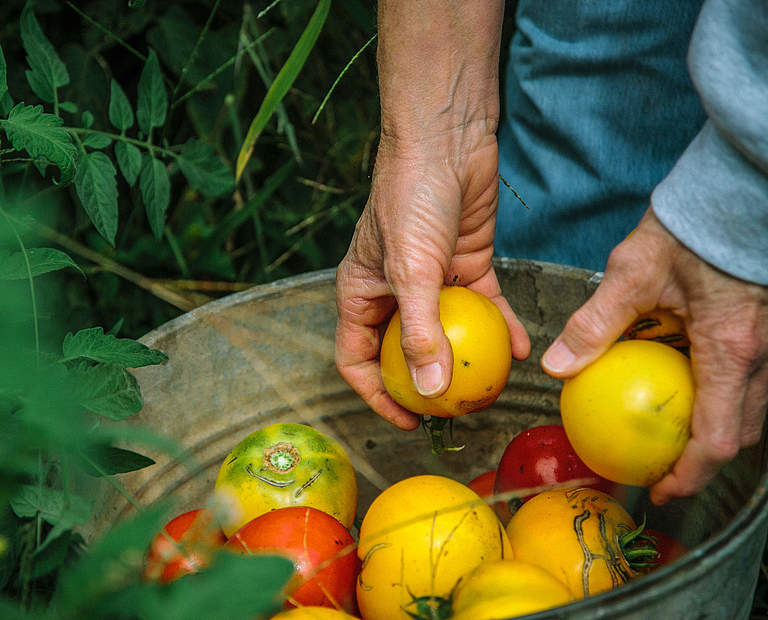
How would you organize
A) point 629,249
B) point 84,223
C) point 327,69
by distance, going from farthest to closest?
1. point 327,69
2. point 84,223
3. point 629,249

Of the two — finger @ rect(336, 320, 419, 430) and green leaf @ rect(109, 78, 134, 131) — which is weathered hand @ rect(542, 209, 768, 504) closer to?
finger @ rect(336, 320, 419, 430)

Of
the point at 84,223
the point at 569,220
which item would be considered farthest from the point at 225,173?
the point at 569,220

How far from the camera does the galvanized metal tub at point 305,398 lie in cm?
129

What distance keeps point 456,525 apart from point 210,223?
1614mm

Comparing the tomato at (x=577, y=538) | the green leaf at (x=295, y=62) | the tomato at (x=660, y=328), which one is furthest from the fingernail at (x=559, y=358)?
the green leaf at (x=295, y=62)

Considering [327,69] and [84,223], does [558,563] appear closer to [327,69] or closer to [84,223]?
[84,223]

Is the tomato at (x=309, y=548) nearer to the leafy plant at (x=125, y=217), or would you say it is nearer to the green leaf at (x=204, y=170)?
the leafy plant at (x=125, y=217)

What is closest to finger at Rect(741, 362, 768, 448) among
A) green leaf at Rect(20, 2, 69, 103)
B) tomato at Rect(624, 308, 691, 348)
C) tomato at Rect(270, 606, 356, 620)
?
tomato at Rect(624, 308, 691, 348)

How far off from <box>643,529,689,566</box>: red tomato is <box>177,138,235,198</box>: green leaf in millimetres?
972

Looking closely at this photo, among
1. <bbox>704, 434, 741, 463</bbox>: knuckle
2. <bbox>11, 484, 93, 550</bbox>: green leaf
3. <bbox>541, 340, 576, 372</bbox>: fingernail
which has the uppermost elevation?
<bbox>541, 340, 576, 372</bbox>: fingernail

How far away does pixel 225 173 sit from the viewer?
153cm

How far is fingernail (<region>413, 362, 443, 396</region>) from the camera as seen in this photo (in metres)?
1.11

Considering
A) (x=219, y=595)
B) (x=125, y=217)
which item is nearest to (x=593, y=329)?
(x=219, y=595)

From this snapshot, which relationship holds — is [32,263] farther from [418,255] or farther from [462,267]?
[462,267]
